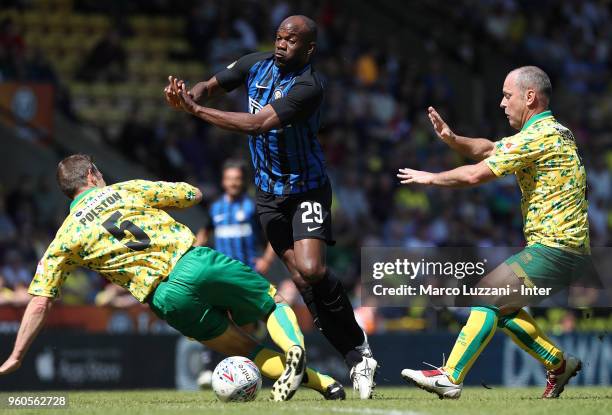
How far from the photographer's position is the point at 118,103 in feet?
61.4

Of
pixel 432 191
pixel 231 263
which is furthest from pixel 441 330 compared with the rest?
pixel 231 263

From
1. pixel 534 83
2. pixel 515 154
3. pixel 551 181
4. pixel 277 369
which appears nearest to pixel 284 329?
pixel 277 369

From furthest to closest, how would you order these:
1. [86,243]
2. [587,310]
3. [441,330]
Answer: [441,330]
[587,310]
[86,243]

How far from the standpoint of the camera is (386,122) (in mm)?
19984

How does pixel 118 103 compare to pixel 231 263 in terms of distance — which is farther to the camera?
pixel 118 103

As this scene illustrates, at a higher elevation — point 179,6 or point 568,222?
point 179,6

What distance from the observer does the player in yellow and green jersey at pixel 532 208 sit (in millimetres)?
7980

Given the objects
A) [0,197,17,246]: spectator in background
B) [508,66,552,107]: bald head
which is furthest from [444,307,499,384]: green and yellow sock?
[0,197,17,246]: spectator in background

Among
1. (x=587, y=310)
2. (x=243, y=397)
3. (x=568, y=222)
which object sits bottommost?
(x=243, y=397)

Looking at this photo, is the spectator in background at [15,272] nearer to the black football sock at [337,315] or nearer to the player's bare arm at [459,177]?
the black football sock at [337,315]

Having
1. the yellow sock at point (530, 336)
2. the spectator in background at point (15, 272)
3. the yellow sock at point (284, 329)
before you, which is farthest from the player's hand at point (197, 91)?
the spectator in background at point (15, 272)

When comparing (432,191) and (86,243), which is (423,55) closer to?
(432,191)

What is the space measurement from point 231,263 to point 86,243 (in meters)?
0.93

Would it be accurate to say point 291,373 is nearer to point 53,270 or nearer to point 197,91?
point 53,270
